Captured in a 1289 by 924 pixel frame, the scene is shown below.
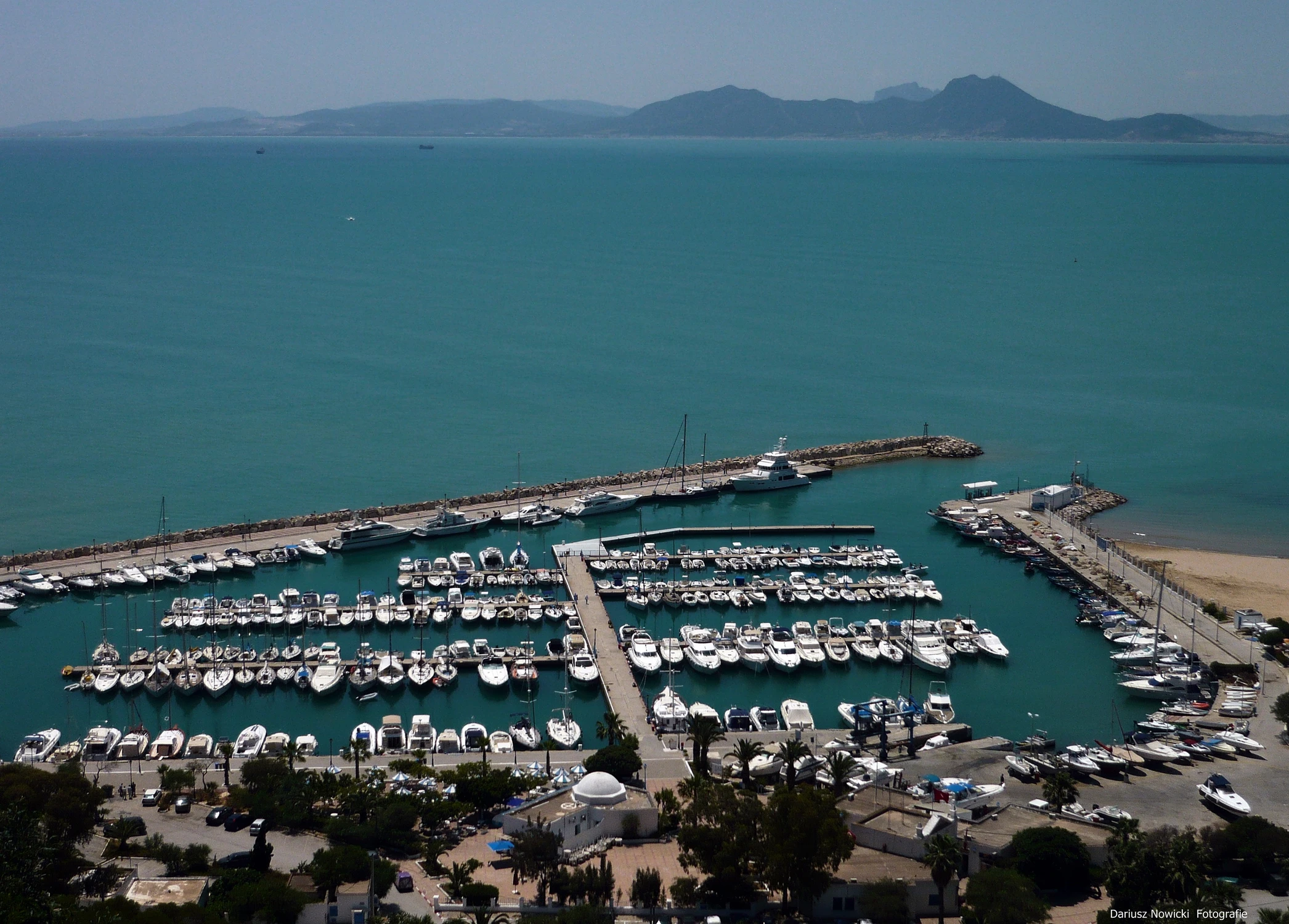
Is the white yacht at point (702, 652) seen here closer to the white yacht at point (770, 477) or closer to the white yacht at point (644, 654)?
the white yacht at point (644, 654)

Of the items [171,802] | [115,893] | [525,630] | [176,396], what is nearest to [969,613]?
[525,630]

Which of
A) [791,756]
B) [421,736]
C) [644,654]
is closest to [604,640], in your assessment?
[644,654]

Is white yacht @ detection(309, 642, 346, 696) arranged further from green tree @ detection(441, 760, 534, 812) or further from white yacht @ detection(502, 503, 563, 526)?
white yacht @ detection(502, 503, 563, 526)

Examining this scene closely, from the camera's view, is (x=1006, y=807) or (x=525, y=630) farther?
(x=525, y=630)

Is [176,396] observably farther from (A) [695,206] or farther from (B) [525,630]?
(A) [695,206]

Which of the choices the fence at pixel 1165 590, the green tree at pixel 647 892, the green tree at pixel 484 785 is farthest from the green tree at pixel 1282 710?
the green tree at pixel 484 785

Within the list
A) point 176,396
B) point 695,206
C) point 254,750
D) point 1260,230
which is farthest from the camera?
point 695,206

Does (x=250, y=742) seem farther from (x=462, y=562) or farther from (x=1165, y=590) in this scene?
(x=1165, y=590)
